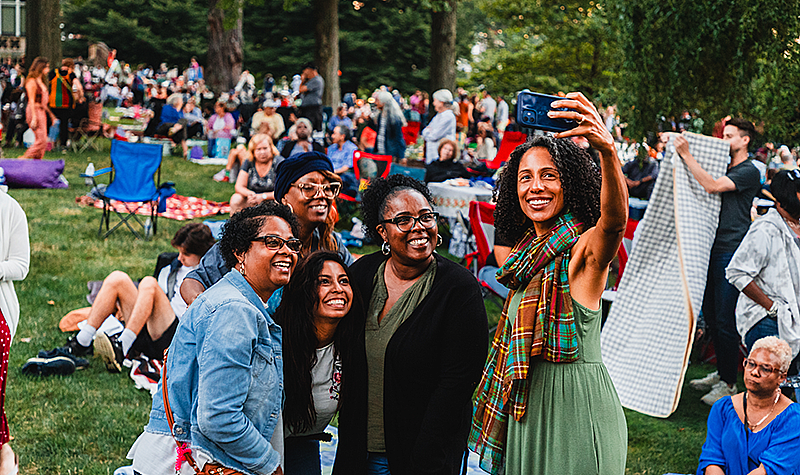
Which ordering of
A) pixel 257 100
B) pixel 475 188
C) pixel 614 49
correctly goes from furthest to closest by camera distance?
1. pixel 257 100
2. pixel 475 188
3. pixel 614 49

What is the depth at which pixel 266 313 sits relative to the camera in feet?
8.14

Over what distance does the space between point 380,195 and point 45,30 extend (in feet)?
56.0

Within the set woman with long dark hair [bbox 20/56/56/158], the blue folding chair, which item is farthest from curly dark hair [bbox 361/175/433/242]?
woman with long dark hair [bbox 20/56/56/158]

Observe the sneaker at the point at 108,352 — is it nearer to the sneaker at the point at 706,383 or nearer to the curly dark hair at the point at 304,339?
the curly dark hair at the point at 304,339

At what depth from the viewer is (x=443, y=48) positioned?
67.7ft

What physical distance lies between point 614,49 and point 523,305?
15.8 feet

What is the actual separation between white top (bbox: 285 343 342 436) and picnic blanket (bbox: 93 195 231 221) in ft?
28.1

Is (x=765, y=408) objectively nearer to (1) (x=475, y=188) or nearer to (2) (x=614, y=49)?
(2) (x=614, y=49)

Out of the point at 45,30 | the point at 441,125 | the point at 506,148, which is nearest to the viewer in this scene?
the point at 506,148

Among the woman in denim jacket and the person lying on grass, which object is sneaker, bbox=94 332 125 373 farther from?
the woman in denim jacket

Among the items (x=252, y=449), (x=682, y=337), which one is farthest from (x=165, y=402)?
(x=682, y=337)

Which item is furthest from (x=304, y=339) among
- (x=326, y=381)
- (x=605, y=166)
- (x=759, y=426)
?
(x=759, y=426)

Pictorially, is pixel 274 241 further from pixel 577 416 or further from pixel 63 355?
pixel 63 355

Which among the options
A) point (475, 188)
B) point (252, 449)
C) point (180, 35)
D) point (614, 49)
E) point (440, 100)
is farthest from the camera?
point (180, 35)
